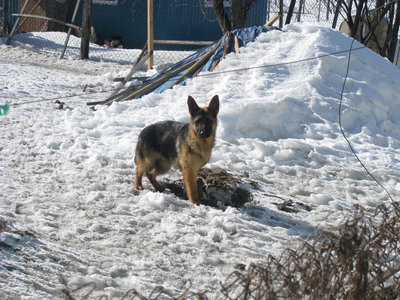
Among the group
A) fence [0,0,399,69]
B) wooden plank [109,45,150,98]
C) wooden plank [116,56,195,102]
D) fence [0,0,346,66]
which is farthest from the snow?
fence [0,0,346,66]

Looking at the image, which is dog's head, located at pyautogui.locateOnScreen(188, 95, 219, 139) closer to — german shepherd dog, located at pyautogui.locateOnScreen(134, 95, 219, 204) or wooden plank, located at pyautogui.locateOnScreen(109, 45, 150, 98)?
german shepherd dog, located at pyautogui.locateOnScreen(134, 95, 219, 204)

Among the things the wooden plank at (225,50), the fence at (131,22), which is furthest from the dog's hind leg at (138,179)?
the fence at (131,22)

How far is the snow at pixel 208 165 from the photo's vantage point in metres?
4.50

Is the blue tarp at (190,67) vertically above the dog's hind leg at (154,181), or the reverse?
the blue tarp at (190,67)

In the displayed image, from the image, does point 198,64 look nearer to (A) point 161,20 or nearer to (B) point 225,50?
(B) point 225,50

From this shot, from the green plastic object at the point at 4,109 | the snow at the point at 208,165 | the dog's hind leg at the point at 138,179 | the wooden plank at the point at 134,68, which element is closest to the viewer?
the snow at the point at 208,165

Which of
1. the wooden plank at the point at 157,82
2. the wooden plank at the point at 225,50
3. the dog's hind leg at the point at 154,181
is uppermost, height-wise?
the wooden plank at the point at 225,50

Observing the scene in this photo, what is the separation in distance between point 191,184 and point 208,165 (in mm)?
1253

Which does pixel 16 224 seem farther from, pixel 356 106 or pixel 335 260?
pixel 356 106

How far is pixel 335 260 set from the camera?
3.31 meters

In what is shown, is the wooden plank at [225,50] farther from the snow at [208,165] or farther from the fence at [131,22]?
the fence at [131,22]

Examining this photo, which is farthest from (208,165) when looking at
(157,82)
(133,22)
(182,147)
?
(133,22)

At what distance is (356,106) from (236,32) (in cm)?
319

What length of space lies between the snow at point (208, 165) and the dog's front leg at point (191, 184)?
7.2 inches
